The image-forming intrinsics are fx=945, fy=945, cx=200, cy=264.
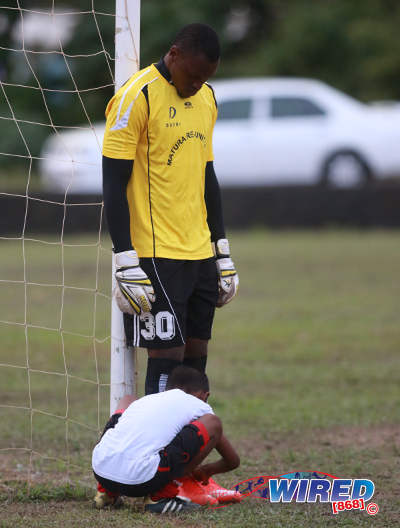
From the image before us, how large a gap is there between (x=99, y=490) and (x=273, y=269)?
898 centimetres

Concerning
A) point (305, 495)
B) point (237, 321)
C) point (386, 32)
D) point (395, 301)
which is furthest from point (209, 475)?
point (386, 32)

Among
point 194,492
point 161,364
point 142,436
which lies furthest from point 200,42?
point 194,492

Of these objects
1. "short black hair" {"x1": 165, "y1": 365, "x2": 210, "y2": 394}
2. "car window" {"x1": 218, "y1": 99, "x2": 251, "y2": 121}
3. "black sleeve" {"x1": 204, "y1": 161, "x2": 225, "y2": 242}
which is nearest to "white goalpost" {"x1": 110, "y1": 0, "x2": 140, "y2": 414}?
"short black hair" {"x1": 165, "y1": 365, "x2": 210, "y2": 394}

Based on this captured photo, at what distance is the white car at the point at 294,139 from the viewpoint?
16609mm

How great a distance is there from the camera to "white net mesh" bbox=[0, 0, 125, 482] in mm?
5441

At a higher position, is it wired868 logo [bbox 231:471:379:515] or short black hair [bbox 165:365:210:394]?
short black hair [bbox 165:365:210:394]

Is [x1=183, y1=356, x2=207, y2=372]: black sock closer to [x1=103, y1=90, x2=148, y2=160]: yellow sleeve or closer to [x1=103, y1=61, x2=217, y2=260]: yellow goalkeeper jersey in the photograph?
[x1=103, y1=61, x2=217, y2=260]: yellow goalkeeper jersey

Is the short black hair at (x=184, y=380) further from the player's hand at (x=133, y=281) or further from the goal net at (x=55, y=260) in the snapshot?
the goal net at (x=55, y=260)

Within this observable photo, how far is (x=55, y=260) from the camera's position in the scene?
47.4 feet

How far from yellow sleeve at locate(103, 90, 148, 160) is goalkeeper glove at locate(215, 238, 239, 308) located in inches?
30.5

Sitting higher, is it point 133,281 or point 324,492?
point 133,281

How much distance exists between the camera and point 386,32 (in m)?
25.5

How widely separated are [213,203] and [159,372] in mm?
901

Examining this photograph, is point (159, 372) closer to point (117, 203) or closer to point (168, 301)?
point (168, 301)
